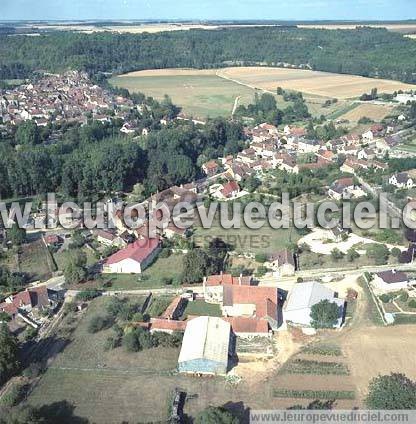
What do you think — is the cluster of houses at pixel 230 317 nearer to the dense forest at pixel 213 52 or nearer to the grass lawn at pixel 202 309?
the grass lawn at pixel 202 309

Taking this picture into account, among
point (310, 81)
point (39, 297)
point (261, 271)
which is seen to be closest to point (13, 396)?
point (39, 297)

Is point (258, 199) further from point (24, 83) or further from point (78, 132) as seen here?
point (24, 83)

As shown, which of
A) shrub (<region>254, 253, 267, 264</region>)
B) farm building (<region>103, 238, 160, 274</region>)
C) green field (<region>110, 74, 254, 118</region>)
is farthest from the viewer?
green field (<region>110, 74, 254, 118</region>)

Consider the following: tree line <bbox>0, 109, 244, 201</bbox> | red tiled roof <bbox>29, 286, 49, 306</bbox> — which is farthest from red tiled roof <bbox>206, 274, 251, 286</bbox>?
tree line <bbox>0, 109, 244, 201</bbox>

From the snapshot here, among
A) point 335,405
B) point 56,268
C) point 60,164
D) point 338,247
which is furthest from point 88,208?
point 335,405

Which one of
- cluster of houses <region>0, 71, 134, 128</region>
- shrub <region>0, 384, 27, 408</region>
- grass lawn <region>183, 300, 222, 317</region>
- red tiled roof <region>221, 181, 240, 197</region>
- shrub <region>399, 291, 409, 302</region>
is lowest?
shrub <region>0, 384, 27, 408</region>

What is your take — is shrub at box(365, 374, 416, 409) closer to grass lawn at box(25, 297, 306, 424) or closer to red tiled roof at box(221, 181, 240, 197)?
grass lawn at box(25, 297, 306, 424)

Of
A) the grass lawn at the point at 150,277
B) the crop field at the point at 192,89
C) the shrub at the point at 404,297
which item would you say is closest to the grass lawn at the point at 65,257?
the grass lawn at the point at 150,277
